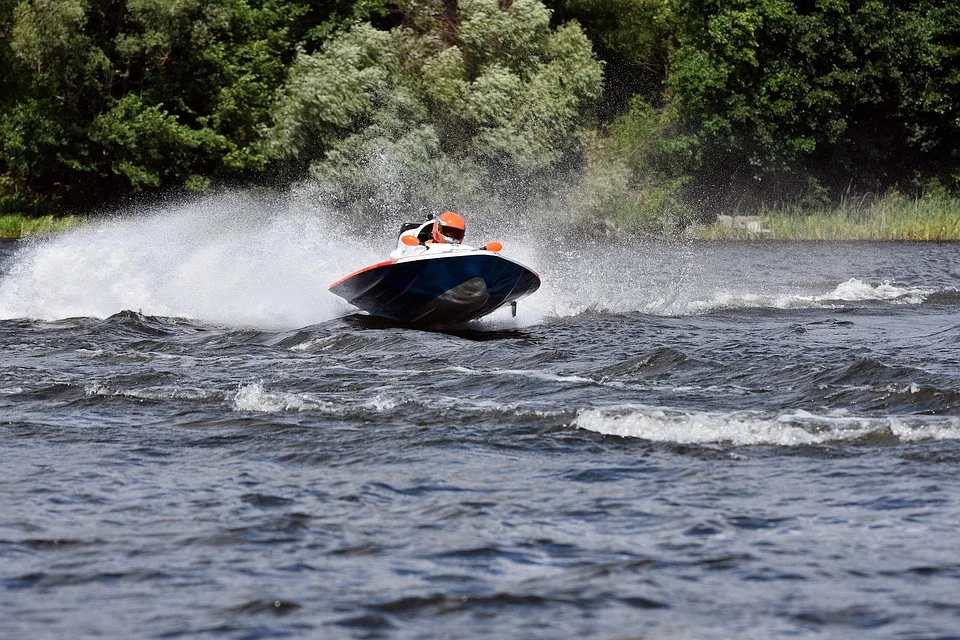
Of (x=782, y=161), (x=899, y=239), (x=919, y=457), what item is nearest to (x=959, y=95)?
(x=782, y=161)

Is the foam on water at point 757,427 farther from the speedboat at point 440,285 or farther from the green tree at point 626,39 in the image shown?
the green tree at point 626,39

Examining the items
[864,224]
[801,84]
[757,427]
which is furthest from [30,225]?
[757,427]

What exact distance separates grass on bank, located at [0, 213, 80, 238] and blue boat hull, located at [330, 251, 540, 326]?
30244 millimetres

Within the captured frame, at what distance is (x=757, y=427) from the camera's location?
10508 mm

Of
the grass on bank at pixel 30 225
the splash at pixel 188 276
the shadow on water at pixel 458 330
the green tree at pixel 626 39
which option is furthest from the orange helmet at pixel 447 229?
the green tree at pixel 626 39

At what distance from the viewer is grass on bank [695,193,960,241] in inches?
1777

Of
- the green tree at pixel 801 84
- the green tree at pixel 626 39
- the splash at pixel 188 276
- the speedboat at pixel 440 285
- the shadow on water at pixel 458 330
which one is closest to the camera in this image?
the shadow on water at pixel 458 330

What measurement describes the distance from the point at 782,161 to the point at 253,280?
35.0 m

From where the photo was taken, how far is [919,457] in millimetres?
9461

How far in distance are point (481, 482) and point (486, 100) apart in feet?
112

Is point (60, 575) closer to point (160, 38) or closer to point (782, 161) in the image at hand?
point (160, 38)

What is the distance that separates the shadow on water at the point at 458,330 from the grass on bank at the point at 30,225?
2972 cm

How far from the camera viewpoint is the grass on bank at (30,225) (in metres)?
48.1

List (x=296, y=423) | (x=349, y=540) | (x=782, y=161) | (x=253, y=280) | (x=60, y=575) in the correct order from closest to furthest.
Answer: (x=60, y=575) < (x=349, y=540) < (x=296, y=423) < (x=253, y=280) < (x=782, y=161)
